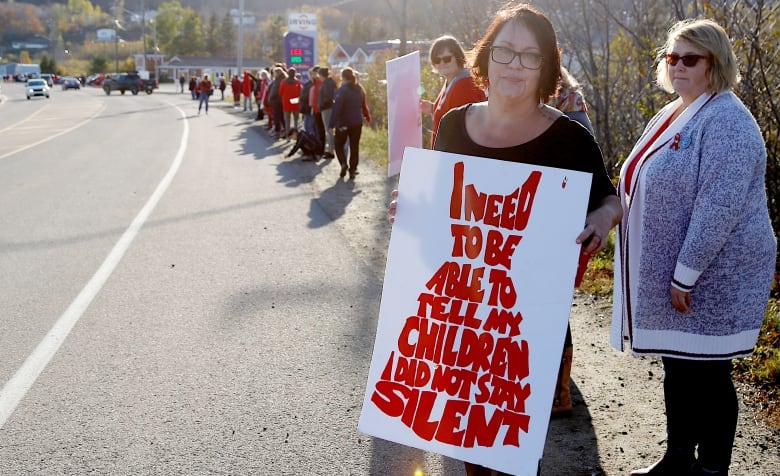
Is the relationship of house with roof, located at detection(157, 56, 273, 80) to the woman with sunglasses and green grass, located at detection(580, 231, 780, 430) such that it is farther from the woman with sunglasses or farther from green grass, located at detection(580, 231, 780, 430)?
the woman with sunglasses

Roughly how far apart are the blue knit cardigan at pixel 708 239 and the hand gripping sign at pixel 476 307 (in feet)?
Result: 2.20

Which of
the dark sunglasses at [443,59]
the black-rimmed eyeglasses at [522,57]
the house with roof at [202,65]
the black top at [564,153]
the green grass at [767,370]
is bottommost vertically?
the house with roof at [202,65]

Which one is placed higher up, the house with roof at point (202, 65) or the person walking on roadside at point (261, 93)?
the person walking on roadside at point (261, 93)

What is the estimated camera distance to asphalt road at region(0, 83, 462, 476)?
367 cm

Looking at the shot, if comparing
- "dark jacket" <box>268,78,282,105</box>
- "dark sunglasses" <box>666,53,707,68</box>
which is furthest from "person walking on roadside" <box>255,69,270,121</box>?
"dark sunglasses" <box>666,53,707,68</box>

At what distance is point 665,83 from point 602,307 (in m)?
2.97

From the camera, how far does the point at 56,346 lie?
16.5ft

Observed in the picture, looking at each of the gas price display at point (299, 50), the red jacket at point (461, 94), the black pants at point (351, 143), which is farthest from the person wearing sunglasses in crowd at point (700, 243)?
the gas price display at point (299, 50)

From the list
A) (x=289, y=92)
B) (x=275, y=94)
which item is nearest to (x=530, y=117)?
(x=289, y=92)

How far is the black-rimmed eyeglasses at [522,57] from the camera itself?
264cm

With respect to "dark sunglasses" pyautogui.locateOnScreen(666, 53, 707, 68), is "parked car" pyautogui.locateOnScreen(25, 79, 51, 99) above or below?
below

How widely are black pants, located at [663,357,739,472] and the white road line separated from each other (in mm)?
3172

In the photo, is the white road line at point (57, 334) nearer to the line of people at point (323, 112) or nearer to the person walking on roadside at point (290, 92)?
the line of people at point (323, 112)

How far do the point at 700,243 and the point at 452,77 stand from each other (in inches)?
132
